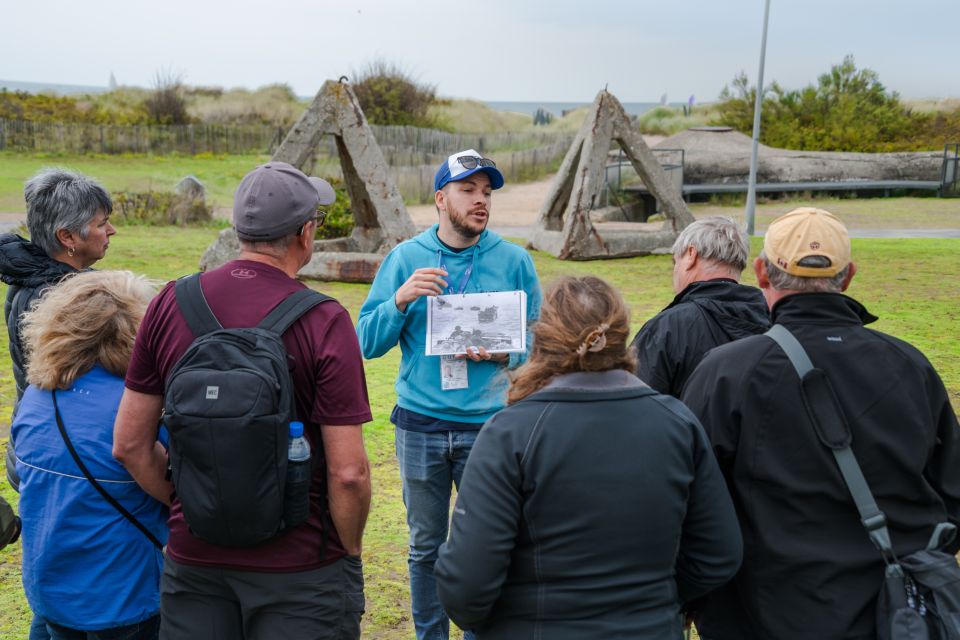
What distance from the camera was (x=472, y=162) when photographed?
3.95 meters

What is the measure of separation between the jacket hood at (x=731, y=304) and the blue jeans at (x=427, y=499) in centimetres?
106

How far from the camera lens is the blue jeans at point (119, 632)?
2.91 metres

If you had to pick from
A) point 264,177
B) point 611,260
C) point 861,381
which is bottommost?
point 611,260

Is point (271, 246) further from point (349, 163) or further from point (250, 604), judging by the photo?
point (349, 163)

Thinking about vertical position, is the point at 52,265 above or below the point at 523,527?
above

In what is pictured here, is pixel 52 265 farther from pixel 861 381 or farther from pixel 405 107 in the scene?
pixel 405 107

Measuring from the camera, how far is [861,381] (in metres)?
2.56

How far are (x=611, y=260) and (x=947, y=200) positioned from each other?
1599 cm

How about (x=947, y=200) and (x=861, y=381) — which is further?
(x=947, y=200)

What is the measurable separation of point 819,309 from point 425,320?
175 cm

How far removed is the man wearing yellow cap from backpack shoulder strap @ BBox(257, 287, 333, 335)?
119 centimetres

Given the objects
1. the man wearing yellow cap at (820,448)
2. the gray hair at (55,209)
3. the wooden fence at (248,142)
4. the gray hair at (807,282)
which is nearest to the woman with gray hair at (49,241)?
the gray hair at (55,209)

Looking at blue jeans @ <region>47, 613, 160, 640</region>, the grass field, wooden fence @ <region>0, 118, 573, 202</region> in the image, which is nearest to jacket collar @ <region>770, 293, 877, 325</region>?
blue jeans @ <region>47, 613, 160, 640</region>

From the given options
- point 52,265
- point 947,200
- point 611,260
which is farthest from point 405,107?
point 52,265
